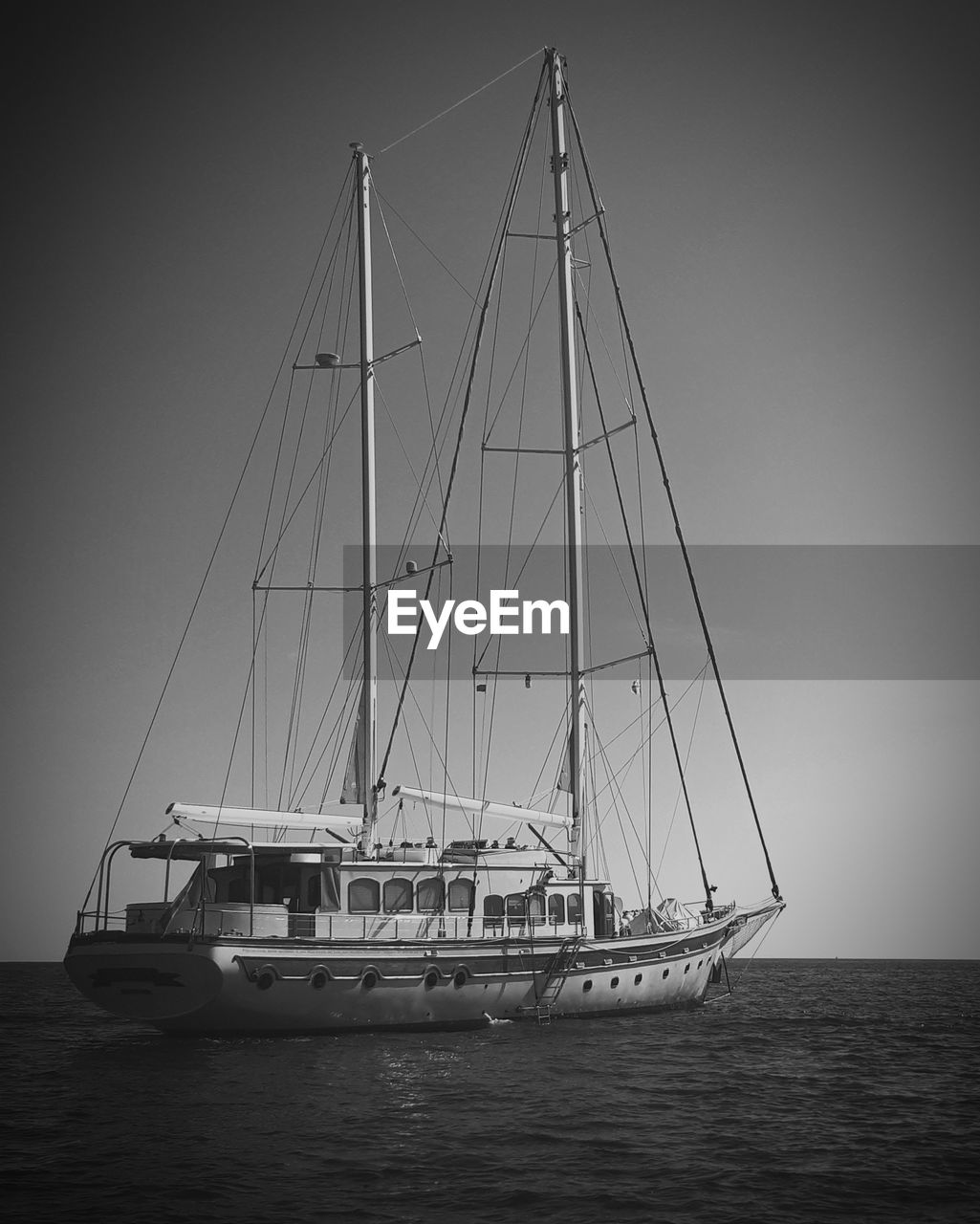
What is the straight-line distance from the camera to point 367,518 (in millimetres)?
37469

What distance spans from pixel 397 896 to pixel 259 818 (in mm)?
4860

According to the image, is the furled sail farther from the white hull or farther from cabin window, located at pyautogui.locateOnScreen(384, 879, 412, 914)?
the white hull

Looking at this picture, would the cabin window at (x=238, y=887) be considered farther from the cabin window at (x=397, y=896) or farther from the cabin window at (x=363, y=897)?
the cabin window at (x=397, y=896)

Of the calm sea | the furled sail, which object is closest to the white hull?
the calm sea

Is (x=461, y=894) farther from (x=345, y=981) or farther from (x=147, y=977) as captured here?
(x=147, y=977)

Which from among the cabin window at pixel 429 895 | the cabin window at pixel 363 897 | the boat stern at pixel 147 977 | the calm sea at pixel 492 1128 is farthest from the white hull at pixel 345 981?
the cabin window at pixel 429 895

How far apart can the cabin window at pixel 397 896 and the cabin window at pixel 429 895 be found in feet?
1.08

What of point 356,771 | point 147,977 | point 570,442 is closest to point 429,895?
point 356,771

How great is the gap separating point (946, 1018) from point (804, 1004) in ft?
29.4

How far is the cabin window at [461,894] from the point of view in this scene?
3531 cm

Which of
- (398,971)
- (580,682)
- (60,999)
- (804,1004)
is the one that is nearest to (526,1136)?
(398,971)

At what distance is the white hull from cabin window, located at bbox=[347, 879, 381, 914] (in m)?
1.76

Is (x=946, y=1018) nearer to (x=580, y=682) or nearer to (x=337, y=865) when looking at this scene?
(x=580, y=682)

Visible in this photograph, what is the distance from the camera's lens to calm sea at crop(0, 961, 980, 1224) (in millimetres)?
17031
